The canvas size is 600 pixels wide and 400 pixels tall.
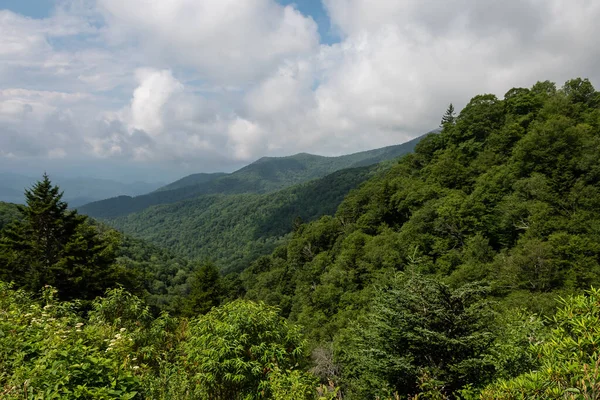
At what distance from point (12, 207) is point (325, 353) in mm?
126813

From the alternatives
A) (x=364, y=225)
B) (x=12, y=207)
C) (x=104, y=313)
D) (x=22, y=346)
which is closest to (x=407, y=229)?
(x=364, y=225)

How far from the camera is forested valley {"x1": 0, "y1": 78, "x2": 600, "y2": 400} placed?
15.9 ft

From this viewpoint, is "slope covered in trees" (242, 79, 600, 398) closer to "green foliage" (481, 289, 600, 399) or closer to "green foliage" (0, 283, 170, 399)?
"green foliage" (481, 289, 600, 399)

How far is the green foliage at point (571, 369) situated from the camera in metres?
3.13

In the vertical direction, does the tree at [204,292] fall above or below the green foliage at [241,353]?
below

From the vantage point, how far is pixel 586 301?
14.9 ft

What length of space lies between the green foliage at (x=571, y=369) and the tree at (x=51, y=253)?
26.0 meters

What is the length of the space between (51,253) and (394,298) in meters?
26.3

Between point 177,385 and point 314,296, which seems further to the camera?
point 314,296

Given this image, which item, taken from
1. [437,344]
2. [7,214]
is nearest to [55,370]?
[437,344]

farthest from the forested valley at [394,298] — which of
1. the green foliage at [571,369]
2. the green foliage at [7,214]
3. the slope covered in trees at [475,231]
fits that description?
the green foliage at [7,214]

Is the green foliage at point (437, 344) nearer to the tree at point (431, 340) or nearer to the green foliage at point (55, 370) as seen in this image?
the tree at point (431, 340)

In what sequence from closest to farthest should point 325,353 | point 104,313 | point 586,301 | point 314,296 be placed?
1. point 586,301
2. point 104,313
3. point 325,353
4. point 314,296

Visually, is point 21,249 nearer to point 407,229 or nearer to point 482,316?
point 482,316
